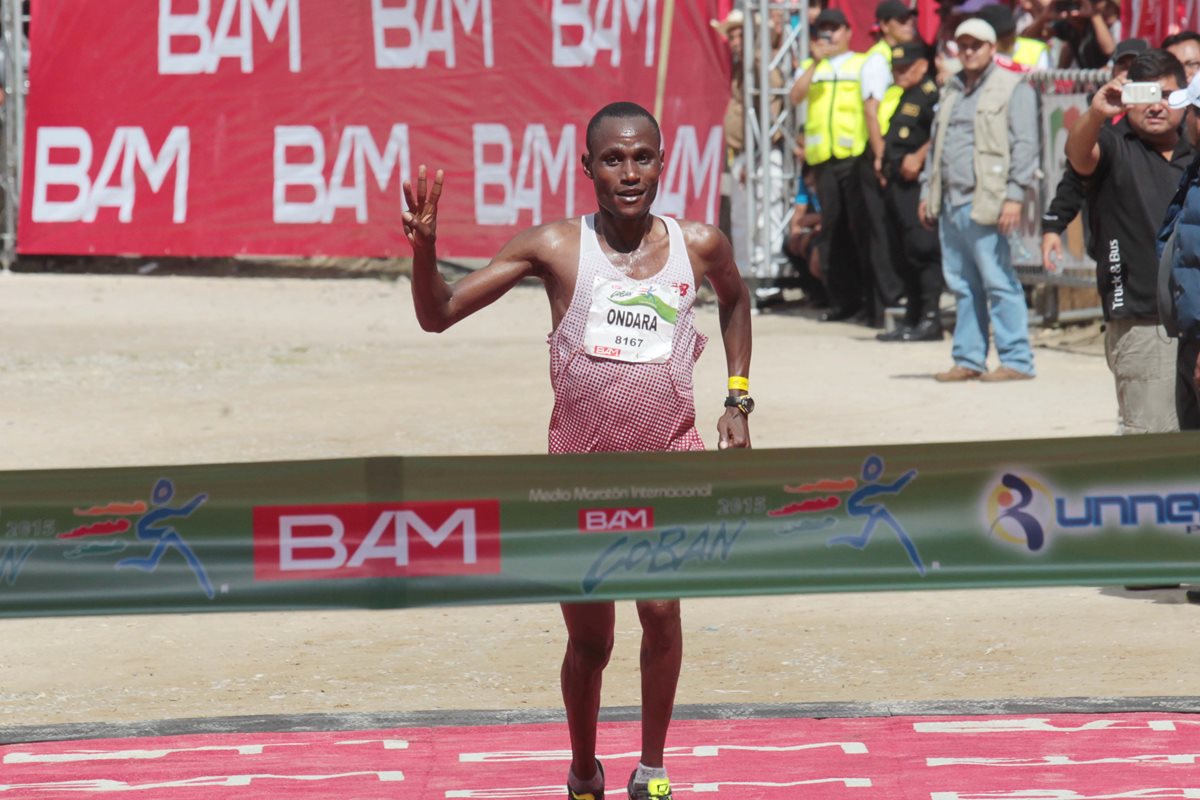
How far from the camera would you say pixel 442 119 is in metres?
19.2

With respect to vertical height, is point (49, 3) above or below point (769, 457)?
above

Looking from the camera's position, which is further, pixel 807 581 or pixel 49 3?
pixel 49 3

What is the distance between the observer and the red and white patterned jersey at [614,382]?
18.5 feet

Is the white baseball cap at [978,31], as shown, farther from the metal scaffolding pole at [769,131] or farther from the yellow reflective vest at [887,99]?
the metal scaffolding pole at [769,131]

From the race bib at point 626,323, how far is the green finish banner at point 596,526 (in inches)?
12.1

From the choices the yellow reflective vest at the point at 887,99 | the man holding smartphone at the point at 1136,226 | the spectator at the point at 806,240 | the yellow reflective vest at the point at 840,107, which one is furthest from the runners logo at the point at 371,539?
the spectator at the point at 806,240

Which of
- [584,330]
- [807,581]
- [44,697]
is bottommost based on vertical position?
[44,697]

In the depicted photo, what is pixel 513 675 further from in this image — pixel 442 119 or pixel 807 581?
pixel 442 119

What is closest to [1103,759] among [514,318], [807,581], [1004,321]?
[807,581]

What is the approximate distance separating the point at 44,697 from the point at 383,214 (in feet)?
40.3

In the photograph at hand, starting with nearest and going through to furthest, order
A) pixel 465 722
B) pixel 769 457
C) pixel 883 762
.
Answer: pixel 769 457 → pixel 883 762 → pixel 465 722

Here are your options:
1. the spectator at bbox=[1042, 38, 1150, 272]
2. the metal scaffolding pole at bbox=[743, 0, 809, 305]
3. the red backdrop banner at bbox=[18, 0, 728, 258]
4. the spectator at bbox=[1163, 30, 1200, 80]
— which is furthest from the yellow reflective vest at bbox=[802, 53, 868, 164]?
the spectator at bbox=[1042, 38, 1150, 272]

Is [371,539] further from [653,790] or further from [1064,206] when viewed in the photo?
[1064,206]

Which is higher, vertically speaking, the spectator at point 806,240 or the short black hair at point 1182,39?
the short black hair at point 1182,39
